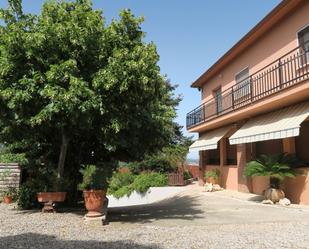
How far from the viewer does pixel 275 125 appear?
52.9 feet

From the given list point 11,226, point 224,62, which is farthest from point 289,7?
point 11,226

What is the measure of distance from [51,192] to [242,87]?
11737mm

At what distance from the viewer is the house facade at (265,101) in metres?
15.5

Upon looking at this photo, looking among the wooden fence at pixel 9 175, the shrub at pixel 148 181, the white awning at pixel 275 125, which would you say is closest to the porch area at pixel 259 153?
the white awning at pixel 275 125

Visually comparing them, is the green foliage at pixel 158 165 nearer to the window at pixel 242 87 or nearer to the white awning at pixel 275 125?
the window at pixel 242 87

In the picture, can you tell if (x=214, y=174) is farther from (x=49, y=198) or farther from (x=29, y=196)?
(x=49, y=198)

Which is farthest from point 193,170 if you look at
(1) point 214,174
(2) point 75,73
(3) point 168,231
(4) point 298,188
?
(3) point 168,231

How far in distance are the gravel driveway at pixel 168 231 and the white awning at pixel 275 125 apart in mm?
3105

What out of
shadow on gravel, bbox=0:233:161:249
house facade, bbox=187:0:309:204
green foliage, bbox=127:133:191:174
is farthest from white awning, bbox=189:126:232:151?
shadow on gravel, bbox=0:233:161:249

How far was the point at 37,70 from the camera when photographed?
11.9 metres

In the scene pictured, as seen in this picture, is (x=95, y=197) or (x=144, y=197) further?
(x=144, y=197)

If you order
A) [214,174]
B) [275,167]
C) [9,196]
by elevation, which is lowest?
[9,196]

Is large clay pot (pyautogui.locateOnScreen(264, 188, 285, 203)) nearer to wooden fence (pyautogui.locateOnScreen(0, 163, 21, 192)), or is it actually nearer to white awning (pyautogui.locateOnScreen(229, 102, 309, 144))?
white awning (pyautogui.locateOnScreen(229, 102, 309, 144))

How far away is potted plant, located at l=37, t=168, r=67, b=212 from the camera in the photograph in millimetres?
13555
